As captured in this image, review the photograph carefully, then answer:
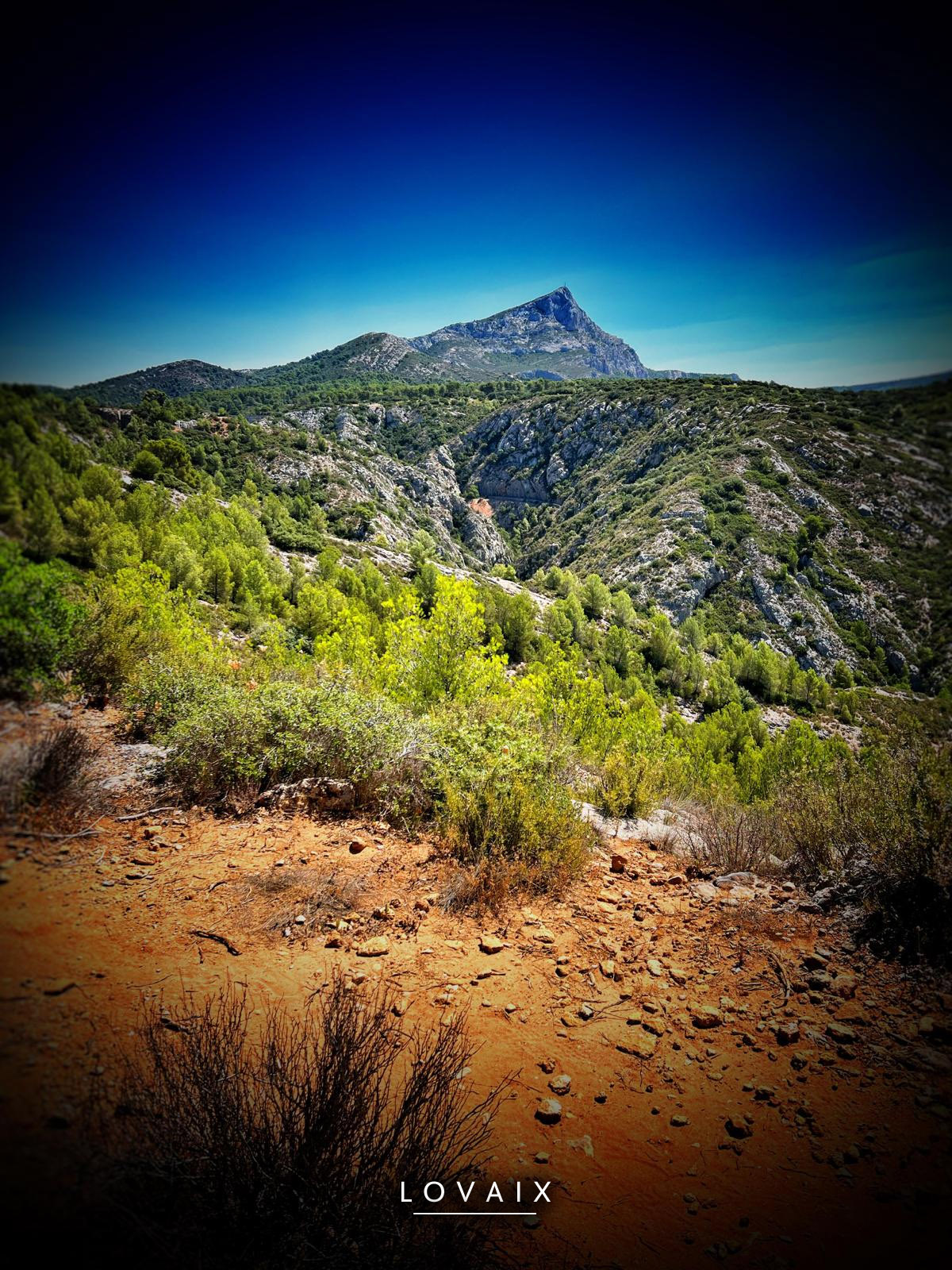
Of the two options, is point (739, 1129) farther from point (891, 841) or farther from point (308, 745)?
point (308, 745)

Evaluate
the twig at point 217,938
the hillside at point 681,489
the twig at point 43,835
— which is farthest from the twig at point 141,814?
the hillside at point 681,489

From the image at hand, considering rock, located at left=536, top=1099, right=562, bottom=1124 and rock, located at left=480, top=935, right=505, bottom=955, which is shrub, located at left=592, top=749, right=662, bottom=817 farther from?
rock, located at left=536, top=1099, right=562, bottom=1124

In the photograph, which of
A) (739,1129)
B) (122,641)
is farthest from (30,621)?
(739,1129)

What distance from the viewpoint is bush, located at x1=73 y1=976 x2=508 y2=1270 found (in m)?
1.87

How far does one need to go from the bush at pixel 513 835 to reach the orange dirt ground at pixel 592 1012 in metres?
0.33

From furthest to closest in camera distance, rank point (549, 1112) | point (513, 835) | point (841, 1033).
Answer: point (513, 835) → point (841, 1033) → point (549, 1112)

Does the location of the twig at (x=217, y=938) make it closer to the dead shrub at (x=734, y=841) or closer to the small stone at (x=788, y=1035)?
the small stone at (x=788, y=1035)

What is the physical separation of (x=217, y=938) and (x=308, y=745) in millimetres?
2931

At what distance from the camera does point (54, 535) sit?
7.66 ft

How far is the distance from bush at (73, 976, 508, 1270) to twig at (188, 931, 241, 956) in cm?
70

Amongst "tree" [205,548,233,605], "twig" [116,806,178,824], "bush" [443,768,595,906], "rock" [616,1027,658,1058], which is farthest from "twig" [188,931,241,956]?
"tree" [205,548,233,605]

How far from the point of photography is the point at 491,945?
4695 mm

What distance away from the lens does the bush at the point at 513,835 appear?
561cm

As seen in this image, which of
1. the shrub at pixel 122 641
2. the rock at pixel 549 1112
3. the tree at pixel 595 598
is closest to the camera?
the rock at pixel 549 1112
